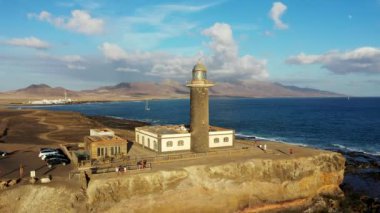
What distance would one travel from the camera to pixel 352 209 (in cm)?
3281

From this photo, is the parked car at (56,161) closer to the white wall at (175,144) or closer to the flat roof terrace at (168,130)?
the white wall at (175,144)

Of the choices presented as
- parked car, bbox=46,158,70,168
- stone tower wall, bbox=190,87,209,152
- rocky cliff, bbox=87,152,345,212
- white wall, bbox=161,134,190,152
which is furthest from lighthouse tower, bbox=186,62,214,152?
parked car, bbox=46,158,70,168

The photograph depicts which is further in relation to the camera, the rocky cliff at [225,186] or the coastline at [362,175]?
the coastline at [362,175]

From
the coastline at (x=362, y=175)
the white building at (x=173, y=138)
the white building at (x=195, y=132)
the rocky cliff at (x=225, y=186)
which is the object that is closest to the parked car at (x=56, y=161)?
the rocky cliff at (x=225, y=186)

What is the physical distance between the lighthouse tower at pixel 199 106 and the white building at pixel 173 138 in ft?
3.38

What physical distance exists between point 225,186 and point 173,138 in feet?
28.2

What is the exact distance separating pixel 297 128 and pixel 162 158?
219 feet

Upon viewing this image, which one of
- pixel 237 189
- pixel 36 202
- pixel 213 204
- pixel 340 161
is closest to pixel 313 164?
pixel 340 161

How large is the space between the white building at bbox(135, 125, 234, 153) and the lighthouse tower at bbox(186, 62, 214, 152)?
40.5 inches

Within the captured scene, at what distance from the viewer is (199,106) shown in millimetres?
36312

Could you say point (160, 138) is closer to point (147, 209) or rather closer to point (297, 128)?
point (147, 209)

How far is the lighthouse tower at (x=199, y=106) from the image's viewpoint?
119ft

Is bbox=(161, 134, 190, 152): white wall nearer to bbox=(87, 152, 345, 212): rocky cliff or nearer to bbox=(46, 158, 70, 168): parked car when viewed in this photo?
bbox=(87, 152, 345, 212): rocky cliff

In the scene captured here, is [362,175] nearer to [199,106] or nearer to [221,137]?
[221,137]
